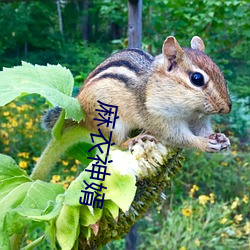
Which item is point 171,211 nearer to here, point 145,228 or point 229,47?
point 145,228

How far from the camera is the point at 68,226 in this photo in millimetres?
538

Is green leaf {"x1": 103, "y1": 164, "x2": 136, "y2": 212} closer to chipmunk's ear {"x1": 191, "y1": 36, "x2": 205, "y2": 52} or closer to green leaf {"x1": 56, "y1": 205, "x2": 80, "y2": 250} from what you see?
green leaf {"x1": 56, "y1": 205, "x2": 80, "y2": 250}

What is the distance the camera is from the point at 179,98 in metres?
0.82

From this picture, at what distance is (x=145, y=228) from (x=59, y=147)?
6.41ft

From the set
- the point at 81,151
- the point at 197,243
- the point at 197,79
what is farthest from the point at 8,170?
the point at 197,243

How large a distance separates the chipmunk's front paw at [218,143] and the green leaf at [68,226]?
0.84ft

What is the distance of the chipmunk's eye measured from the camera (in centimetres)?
77

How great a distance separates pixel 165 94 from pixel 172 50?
0.27 ft

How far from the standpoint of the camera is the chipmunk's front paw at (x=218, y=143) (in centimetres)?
68

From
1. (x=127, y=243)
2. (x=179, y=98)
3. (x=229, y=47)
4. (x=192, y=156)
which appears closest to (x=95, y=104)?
(x=179, y=98)

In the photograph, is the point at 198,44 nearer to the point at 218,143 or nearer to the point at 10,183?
the point at 218,143

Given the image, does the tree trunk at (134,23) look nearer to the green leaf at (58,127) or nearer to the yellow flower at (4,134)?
the green leaf at (58,127)

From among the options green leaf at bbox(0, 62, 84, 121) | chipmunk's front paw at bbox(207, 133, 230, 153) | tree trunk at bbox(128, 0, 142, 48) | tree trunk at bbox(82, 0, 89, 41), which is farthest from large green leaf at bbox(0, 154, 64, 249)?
tree trunk at bbox(82, 0, 89, 41)

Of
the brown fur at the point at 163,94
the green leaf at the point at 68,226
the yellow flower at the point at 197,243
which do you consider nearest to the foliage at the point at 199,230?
the yellow flower at the point at 197,243
